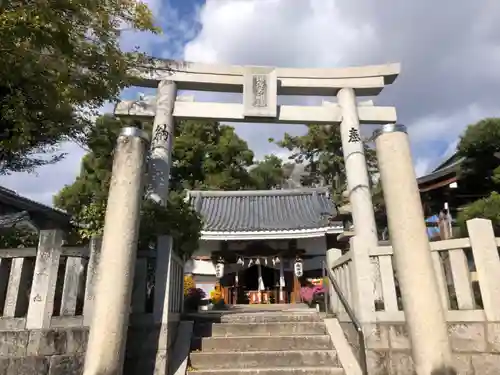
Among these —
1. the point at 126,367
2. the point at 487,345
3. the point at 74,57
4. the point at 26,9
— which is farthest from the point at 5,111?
the point at 487,345

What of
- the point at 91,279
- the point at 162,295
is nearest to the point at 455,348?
the point at 162,295

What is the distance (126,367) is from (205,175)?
74.2 feet

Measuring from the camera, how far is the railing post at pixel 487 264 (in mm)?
4496

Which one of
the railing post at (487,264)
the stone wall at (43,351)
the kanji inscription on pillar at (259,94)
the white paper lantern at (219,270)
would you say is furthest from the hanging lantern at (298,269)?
the stone wall at (43,351)

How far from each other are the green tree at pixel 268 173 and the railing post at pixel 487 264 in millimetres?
25001

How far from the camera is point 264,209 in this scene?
1819 cm

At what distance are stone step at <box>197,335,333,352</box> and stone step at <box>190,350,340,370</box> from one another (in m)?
0.25

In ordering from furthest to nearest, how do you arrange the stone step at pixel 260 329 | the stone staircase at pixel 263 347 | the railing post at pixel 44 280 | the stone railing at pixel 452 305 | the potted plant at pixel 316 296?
the potted plant at pixel 316 296
the stone step at pixel 260 329
the stone staircase at pixel 263 347
the stone railing at pixel 452 305
the railing post at pixel 44 280

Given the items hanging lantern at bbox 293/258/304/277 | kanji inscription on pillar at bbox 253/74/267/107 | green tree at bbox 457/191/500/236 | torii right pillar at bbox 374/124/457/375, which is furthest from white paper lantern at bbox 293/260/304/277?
torii right pillar at bbox 374/124/457/375

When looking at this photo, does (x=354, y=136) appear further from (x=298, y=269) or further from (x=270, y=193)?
(x=270, y=193)

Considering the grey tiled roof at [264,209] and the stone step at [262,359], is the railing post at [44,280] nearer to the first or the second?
the stone step at [262,359]

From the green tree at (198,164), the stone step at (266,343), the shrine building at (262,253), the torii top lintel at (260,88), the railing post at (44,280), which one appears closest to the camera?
the railing post at (44,280)

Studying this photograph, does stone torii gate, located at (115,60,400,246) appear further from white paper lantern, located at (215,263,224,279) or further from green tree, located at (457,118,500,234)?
white paper lantern, located at (215,263,224,279)

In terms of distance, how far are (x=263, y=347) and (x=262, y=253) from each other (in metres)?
10.4
